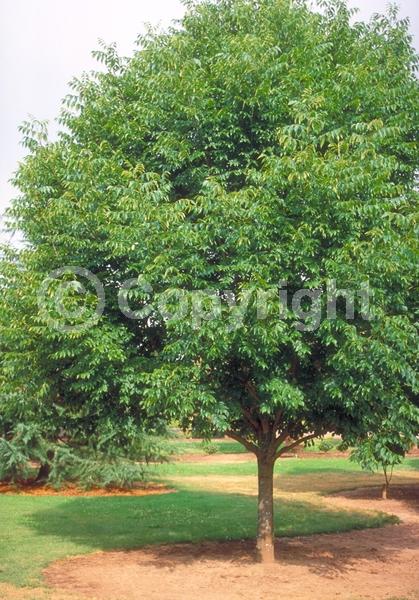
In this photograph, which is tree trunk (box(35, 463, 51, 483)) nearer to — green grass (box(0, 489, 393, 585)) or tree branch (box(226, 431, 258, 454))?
green grass (box(0, 489, 393, 585))

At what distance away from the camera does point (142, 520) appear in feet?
59.7

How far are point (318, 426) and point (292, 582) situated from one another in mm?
2727

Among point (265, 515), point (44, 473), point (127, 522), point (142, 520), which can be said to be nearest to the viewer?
point (265, 515)

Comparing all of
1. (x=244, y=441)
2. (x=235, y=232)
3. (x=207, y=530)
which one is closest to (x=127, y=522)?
(x=207, y=530)

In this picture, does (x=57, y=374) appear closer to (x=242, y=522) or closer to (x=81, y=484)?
(x=242, y=522)

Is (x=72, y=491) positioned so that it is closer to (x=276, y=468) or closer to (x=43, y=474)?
(x=43, y=474)

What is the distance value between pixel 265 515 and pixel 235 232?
231 inches

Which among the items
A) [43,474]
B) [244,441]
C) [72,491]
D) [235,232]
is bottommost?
[72,491]

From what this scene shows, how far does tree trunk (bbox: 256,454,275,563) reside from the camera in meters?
13.0

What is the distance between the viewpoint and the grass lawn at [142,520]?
1430cm

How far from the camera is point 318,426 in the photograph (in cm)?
1241

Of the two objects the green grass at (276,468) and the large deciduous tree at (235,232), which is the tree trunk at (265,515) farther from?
the green grass at (276,468)

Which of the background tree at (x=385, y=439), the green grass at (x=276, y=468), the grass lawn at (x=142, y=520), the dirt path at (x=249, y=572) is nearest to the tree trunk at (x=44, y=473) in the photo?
the grass lawn at (x=142, y=520)

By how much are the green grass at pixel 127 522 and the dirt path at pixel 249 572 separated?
751 mm
